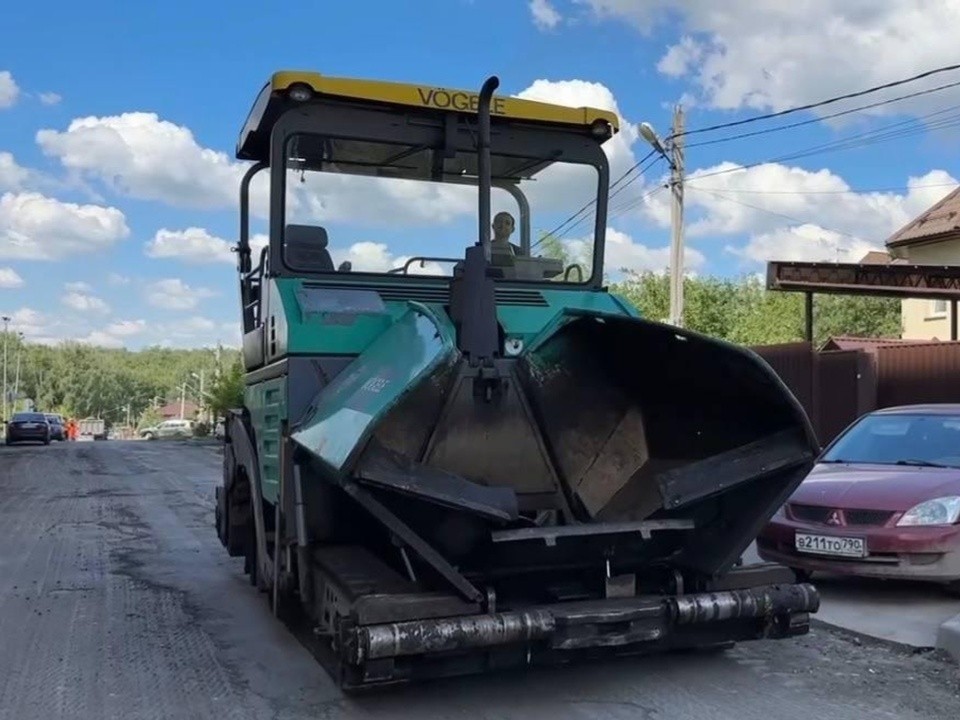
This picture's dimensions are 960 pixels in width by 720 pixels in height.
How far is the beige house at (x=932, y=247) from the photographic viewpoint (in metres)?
27.6

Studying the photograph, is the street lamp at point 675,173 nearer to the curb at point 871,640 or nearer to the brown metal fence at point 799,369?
the brown metal fence at point 799,369

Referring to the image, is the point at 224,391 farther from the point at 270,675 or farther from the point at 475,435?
the point at 475,435

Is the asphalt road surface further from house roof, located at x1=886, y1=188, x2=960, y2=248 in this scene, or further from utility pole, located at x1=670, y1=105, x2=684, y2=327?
house roof, located at x1=886, y1=188, x2=960, y2=248

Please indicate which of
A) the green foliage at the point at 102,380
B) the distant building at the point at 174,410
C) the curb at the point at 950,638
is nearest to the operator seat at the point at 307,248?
the curb at the point at 950,638

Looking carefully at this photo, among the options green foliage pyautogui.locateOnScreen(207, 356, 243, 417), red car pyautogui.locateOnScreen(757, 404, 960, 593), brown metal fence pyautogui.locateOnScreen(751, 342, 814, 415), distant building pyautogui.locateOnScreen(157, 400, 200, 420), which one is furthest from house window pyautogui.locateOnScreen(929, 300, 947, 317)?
distant building pyautogui.locateOnScreen(157, 400, 200, 420)

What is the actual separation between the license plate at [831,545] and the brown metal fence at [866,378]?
277 inches

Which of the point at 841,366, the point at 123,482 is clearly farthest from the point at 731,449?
the point at 123,482

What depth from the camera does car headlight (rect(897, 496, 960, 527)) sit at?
6.91m

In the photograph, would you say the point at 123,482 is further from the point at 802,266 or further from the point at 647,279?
the point at 647,279

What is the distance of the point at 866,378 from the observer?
583 inches

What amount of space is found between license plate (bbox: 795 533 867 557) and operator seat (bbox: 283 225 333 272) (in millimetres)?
3884

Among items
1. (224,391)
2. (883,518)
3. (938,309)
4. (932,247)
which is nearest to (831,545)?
(883,518)

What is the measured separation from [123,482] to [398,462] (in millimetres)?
14793

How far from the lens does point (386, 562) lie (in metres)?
5.04
